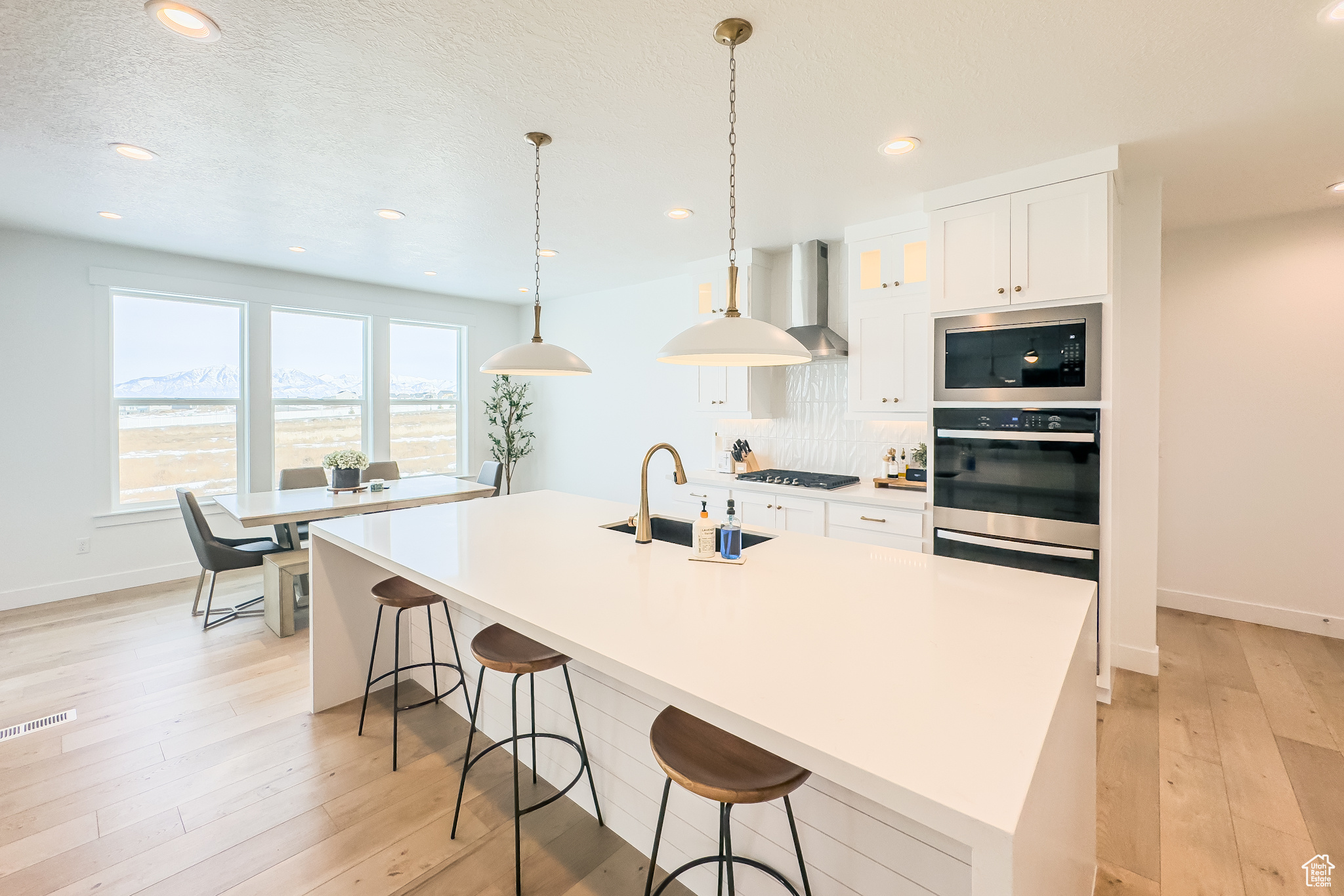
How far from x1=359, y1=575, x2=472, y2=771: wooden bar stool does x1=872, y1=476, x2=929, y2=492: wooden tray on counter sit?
2632 mm

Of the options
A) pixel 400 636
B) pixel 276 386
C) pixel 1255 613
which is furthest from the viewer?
pixel 276 386

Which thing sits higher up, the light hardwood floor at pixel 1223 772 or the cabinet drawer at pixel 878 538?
the cabinet drawer at pixel 878 538

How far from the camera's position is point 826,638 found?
1255 millimetres

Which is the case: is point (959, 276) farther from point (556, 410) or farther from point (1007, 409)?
point (556, 410)

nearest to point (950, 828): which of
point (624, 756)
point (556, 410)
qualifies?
point (624, 756)

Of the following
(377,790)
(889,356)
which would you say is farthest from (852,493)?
(377,790)

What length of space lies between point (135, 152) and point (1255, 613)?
677cm

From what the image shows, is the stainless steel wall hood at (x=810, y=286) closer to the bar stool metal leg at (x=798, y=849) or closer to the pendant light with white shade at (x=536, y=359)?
the pendant light with white shade at (x=536, y=359)

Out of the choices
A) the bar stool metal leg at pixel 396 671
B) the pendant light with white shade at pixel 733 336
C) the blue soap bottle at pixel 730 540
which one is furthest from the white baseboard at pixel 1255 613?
the bar stool metal leg at pixel 396 671

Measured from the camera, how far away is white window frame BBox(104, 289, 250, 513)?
428 centimetres

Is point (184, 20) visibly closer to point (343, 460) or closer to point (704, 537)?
point (704, 537)

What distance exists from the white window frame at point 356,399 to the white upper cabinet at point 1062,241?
554 centimetres

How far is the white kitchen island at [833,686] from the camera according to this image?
2.76 feet

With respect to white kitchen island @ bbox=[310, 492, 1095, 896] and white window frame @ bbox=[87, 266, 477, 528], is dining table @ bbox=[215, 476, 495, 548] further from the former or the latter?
white kitchen island @ bbox=[310, 492, 1095, 896]
